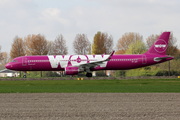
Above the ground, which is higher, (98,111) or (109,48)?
(109,48)

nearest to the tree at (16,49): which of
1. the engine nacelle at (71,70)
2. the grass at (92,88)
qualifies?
the engine nacelle at (71,70)

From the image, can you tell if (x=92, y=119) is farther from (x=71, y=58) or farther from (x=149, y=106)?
(x=71, y=58)

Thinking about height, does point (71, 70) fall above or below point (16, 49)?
below

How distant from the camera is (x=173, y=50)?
68.4 m

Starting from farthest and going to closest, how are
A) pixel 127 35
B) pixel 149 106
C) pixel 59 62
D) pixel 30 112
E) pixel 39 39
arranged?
pixel 127 35 < pixel 39 39 < pixel 59 62 < pixel 149 106 < pixel 30 112

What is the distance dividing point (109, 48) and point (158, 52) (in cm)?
3761

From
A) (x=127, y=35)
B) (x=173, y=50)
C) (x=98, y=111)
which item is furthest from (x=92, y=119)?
(x=127, y=35)

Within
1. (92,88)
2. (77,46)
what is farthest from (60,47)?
(92,88)

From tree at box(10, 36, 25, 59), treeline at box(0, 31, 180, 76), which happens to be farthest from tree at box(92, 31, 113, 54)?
tree at box(10, 36, 25, 59)

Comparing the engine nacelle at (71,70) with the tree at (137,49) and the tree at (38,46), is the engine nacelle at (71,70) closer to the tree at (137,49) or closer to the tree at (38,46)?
the tree at (137,49)

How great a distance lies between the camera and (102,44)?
254ft

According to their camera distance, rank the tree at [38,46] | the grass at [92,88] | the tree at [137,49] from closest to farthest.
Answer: the grass at [92,88] → the tree at [137,49] → the tree at [38,46]

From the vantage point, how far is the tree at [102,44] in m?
76.5

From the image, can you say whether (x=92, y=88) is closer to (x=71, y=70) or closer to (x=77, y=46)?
(x=71, y=70)
